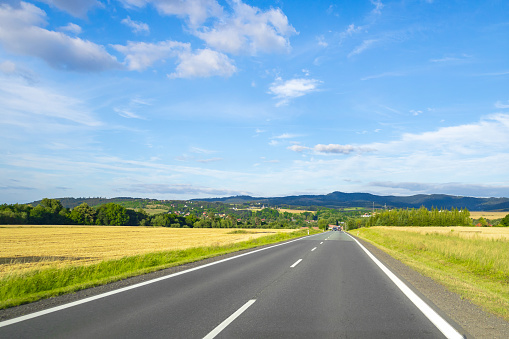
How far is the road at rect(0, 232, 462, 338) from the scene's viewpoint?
4.78 meters

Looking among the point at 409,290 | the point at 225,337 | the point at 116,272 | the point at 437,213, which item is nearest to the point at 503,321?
the point at 409,290

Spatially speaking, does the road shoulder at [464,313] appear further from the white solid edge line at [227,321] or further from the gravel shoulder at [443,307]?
the white solid edge line at [227,321]

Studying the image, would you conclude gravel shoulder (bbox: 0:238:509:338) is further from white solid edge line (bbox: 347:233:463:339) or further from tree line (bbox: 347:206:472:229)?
tree line (bbox: 347:206:472:229)

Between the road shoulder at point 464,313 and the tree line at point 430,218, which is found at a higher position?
the road shoulder at point 464,313

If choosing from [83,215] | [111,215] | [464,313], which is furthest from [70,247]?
[111,215]

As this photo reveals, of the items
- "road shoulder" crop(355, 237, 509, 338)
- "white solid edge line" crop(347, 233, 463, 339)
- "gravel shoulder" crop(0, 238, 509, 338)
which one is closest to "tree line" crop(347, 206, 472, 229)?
"gravel shoulder" crop(0, 238, 509, 338)

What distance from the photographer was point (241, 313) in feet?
18.9

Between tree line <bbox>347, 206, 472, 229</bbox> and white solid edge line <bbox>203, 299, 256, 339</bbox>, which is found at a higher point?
white solid edge line <bbox>203, 299, 256, 339</bbox>

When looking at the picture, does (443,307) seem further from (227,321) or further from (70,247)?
(70,247)

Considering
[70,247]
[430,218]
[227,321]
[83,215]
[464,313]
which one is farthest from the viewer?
[430,218]

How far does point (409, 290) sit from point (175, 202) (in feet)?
560

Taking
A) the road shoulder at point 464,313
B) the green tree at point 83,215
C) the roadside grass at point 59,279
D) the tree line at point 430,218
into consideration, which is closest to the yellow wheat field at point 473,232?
the road shoulder at point 464,313

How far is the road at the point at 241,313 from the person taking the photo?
15.7 ft

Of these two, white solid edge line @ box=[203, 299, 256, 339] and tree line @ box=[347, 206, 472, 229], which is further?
tree line @ box=[347, 206, 472, 229]
